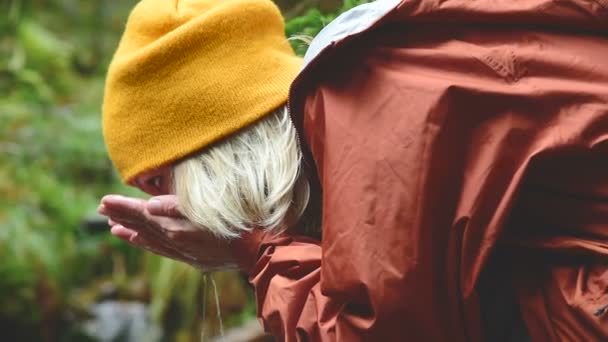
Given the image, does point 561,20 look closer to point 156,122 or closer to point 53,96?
point 156,122

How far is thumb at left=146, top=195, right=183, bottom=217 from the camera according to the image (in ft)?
6.39

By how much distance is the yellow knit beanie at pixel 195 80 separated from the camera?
75.3 inches

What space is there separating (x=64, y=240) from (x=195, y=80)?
3.98 m

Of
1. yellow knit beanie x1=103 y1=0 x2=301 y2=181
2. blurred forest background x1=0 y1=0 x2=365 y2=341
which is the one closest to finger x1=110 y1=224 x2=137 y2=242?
yellow knit beanie x1=103 y1=0 x2=301 y2=181

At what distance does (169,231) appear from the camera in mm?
1983

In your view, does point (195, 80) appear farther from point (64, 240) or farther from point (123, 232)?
point (64, 240)

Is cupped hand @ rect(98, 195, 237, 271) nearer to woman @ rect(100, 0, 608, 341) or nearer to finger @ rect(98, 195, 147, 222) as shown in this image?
finger @ rect(98, 195, 147, 222)

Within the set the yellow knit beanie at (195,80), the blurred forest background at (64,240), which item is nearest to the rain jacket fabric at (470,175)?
the yellow knit beanie at (195,80)

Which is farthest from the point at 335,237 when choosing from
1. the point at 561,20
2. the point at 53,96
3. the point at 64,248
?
the point at 53,96

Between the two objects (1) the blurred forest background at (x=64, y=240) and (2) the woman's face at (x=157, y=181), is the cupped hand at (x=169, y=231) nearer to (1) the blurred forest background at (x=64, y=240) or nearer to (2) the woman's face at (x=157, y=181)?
(2) the woman's face at (x=157, y=181)

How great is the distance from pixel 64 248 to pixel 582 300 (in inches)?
183

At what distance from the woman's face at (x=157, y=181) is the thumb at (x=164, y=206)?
0.22 feet

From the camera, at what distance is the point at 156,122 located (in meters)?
1.98

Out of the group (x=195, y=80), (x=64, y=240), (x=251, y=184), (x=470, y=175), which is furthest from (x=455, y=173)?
(x=64, y=240)
